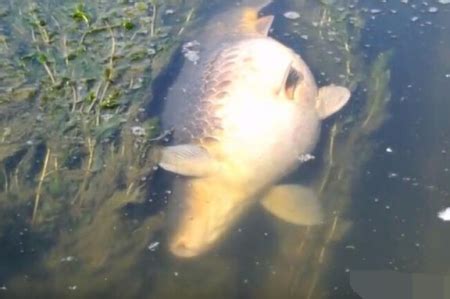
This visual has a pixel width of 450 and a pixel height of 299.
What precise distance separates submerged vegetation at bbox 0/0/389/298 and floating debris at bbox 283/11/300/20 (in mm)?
47

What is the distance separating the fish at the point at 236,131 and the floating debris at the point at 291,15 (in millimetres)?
217

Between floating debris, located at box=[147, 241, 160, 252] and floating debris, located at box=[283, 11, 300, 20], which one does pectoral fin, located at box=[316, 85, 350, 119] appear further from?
floating debris, located at box=[147, 241, 160, 252]

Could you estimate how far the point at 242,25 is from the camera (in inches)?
156

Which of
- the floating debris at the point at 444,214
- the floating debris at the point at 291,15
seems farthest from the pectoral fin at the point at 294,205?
the floating debris at the point at 291,15

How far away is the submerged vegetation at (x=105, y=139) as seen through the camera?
278cm

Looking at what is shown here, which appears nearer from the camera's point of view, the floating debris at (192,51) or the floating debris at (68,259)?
the floating debris at (68,259)

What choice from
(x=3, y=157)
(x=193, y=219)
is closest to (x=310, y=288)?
(x=193, y=219)

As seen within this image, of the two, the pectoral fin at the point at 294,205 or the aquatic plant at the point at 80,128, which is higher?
the aquatic plant at the point at 80,128

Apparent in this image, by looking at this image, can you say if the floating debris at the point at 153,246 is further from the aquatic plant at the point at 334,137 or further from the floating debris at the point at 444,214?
the floating debris at the point at 444,214

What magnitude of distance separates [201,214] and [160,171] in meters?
0.24

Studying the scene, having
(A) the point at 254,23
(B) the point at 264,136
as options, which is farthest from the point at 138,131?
(A) the point at 254,23

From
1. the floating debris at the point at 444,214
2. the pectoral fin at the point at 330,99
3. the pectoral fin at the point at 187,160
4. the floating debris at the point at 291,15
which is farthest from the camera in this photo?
the floating debris at the point at 291,15

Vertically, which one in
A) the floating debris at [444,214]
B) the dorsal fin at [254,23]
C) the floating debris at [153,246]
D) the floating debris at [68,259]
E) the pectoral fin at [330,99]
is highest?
the dorsal fin at [254,23]

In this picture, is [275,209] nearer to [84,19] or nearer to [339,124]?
[339,124]
